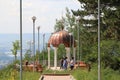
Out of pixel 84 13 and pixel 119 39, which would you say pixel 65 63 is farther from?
pixel 119 39

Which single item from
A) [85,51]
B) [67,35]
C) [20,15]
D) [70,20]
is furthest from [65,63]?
[70,20]

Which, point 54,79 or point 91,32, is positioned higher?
point 91,32

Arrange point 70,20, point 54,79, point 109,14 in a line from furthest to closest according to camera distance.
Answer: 1. point 70,20
2. point 109,14
3. point 54,79

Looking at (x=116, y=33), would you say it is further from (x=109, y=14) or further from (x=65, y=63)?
(x=65, y=63)

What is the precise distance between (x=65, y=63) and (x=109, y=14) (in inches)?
428

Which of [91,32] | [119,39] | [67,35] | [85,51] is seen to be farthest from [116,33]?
[85,51]

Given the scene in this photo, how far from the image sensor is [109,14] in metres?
46.1

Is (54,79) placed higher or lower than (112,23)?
lower

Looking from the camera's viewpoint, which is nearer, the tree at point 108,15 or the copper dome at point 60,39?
the tree at point 108,15

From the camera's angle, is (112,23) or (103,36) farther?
(103,36)

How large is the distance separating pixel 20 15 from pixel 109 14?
2233 centimetres

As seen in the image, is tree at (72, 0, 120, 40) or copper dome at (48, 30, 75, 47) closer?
tree at (72, 0, 120, 40)

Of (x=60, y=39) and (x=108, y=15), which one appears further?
(x=60, y=39)

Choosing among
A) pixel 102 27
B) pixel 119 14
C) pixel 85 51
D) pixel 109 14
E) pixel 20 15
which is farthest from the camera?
pixel 85 51
